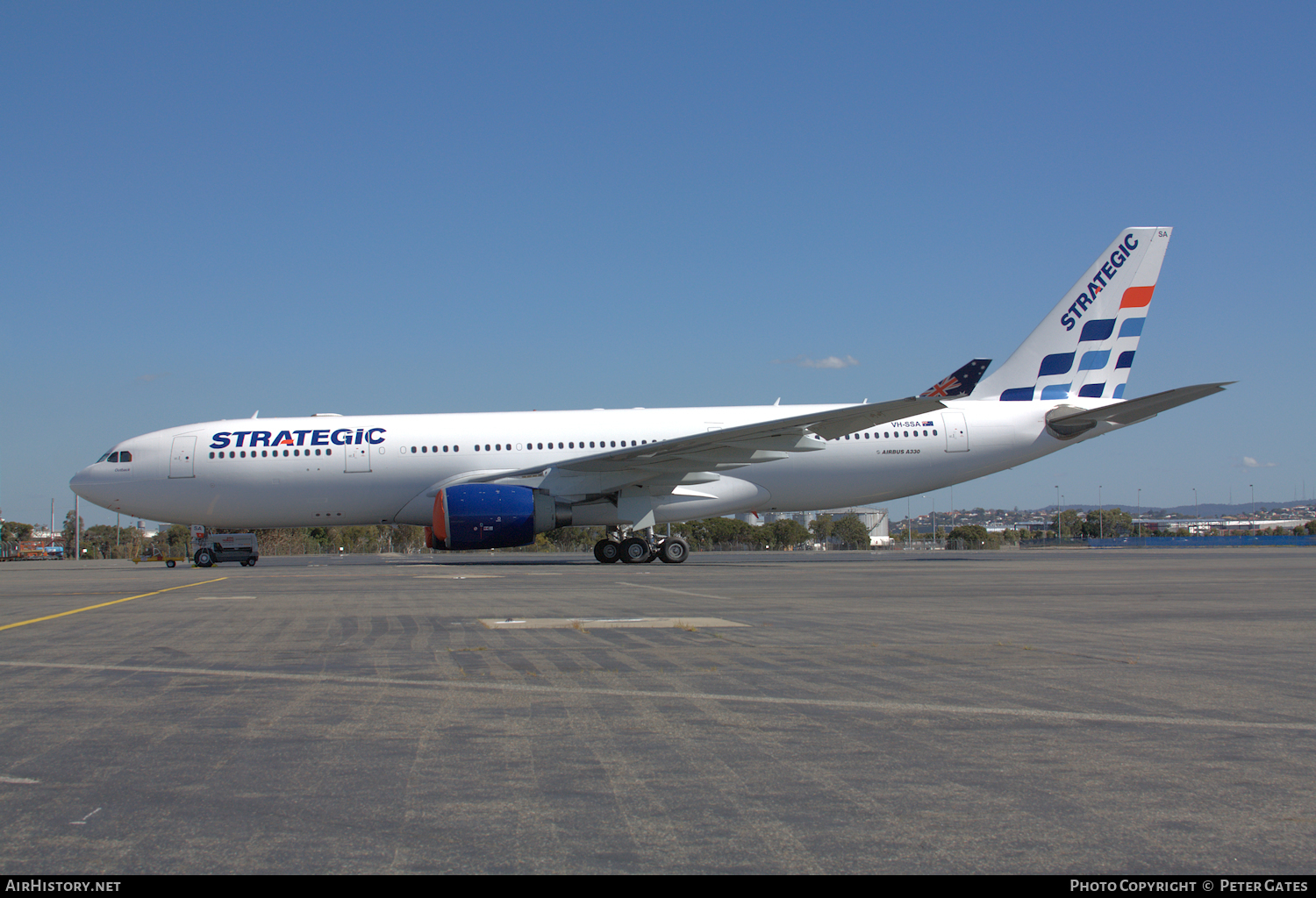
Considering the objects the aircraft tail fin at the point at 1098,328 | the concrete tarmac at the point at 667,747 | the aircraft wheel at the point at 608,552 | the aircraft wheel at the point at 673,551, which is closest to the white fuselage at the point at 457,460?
the aircraft wheel at the point at 673,551

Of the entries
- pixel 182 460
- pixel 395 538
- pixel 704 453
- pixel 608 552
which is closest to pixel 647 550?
pixel 608 552

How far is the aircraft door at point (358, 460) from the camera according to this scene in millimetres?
25656

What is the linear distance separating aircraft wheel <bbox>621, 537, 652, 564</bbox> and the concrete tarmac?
1572cm

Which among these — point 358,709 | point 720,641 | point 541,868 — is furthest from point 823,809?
point 720,641

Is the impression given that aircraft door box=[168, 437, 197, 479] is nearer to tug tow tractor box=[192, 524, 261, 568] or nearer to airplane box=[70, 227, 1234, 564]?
airplane box=[70, 227, 1234, 564]

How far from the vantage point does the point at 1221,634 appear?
841 centimetres

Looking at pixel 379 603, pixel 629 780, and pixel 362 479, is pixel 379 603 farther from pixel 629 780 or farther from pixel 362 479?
pixel 362 479

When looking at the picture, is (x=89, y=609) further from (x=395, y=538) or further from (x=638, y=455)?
(x=395, y=538)

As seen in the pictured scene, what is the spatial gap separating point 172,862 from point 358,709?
242cm

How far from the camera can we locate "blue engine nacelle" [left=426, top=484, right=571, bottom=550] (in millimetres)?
23391

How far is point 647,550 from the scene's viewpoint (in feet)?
84.1

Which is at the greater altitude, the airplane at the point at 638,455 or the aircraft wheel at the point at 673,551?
the airplane at the point at 638,455

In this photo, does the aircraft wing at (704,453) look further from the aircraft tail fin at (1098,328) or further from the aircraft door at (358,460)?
the aircraft tail fin at (1098,328)

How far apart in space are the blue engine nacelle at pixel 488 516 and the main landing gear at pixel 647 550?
8.32 ft
